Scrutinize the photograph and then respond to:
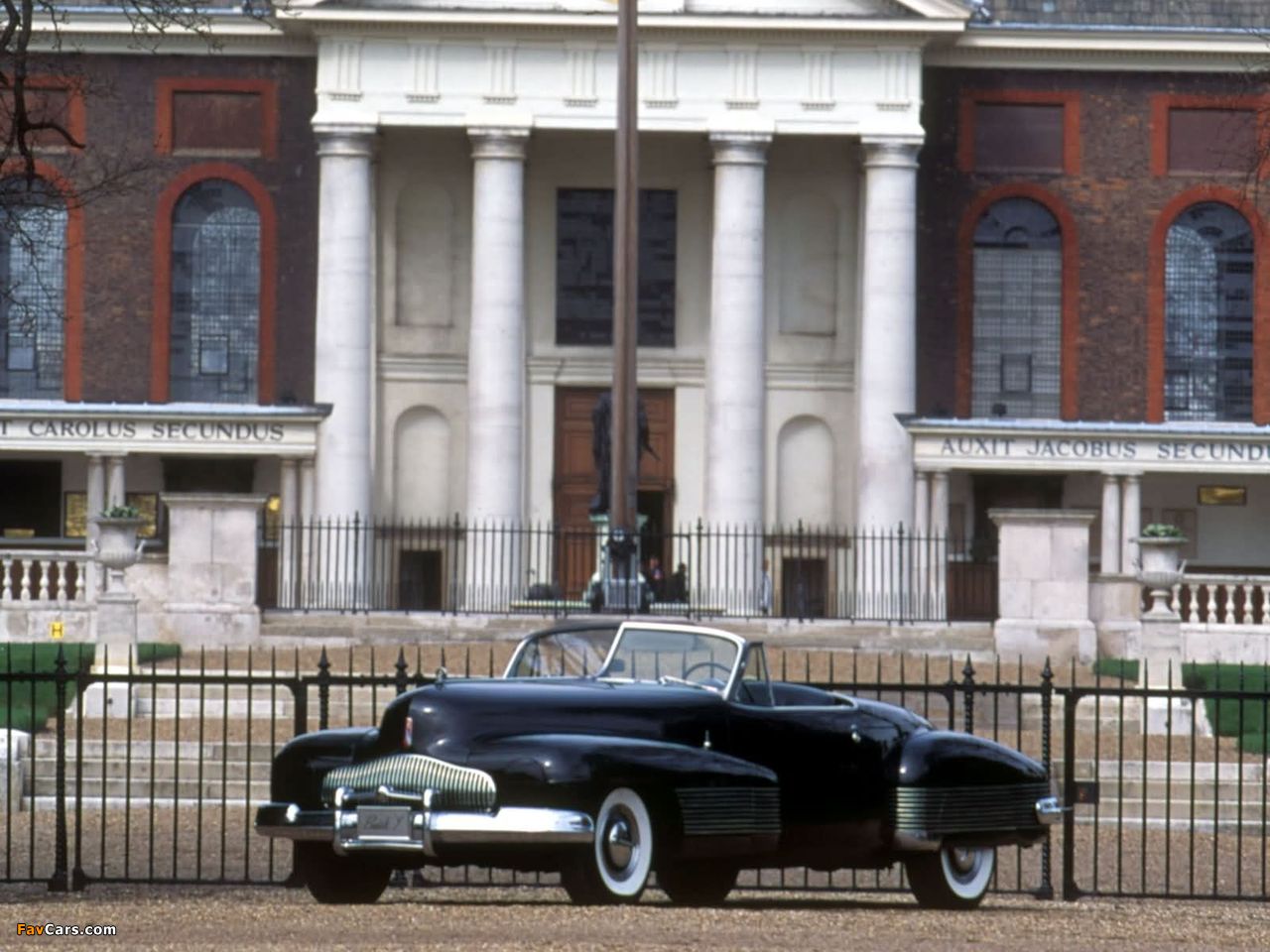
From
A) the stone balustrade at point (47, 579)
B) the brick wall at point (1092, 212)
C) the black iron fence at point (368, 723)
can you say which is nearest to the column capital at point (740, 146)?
the brick wall at point (1092, 212)

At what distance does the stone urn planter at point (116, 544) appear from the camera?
3941 centimetres

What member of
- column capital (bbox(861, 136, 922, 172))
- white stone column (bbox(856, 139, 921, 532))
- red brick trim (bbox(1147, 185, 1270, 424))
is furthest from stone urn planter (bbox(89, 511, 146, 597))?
red brick trim (bbox(1147, 185, 1270, 424))

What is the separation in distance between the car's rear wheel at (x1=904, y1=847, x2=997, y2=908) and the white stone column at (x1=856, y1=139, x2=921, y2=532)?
36241 mm

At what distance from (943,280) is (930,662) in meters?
19.4

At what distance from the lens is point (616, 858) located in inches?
678

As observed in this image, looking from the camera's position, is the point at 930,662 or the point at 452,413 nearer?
the point at 930,662

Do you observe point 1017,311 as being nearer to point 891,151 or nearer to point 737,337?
point 891,151

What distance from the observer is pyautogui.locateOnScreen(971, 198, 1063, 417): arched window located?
2323 inches

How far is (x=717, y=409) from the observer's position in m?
55.8

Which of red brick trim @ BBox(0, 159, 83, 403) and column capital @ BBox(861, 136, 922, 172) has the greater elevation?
column capital @ BBox(861, 136, 922, 172)

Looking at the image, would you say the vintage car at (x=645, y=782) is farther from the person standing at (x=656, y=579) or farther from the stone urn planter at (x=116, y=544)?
the person standing at (x=656, y=579)

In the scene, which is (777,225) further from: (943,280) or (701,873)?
(701,873)

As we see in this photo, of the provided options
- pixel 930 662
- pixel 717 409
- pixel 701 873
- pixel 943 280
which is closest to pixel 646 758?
pixel 701 873

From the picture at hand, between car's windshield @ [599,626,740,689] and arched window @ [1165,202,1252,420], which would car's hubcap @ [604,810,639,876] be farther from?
arched window @ [1165,202,1252,420]
